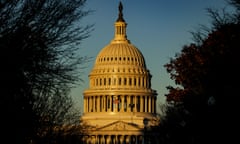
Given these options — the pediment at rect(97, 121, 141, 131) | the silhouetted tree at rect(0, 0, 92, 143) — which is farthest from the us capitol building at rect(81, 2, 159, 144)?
the silhouetted tree at rect(0, 0, 92, 143)

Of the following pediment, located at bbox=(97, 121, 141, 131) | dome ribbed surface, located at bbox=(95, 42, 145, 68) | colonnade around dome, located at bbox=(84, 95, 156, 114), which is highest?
dome ribbed surface, located at bbox=(95, 42, 145, 68)

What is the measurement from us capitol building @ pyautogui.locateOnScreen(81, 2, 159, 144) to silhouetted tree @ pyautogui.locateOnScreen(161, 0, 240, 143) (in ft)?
413

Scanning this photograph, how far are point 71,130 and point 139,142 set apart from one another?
106264 mm

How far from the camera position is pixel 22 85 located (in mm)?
27422

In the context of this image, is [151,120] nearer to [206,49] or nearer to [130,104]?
[130,104]

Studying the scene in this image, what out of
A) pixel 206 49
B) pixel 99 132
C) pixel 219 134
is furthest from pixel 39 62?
pixel 99 132

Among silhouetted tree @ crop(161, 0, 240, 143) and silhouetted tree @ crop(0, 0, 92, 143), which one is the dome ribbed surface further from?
silhouetted tree @ crop(0, 0, 92, 143)

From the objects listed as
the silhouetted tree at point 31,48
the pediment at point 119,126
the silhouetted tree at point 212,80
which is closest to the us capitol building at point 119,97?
the pediment at point 119,126

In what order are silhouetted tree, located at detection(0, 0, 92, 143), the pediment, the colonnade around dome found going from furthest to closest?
the colonnade around dome, the pediment, silhouetted tree, located at detection(0, 0, 92, 143)

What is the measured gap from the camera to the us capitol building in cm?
18188

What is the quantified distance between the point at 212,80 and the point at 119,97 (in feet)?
499

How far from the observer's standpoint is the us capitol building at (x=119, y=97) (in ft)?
597

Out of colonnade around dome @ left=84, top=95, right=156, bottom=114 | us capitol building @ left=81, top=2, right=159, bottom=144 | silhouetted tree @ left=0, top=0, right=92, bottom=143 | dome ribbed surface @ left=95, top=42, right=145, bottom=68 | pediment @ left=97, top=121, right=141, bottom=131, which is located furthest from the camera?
dome ribbed surface @ left=95, top=42, right=145, bottom=68

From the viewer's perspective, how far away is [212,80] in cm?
3844
